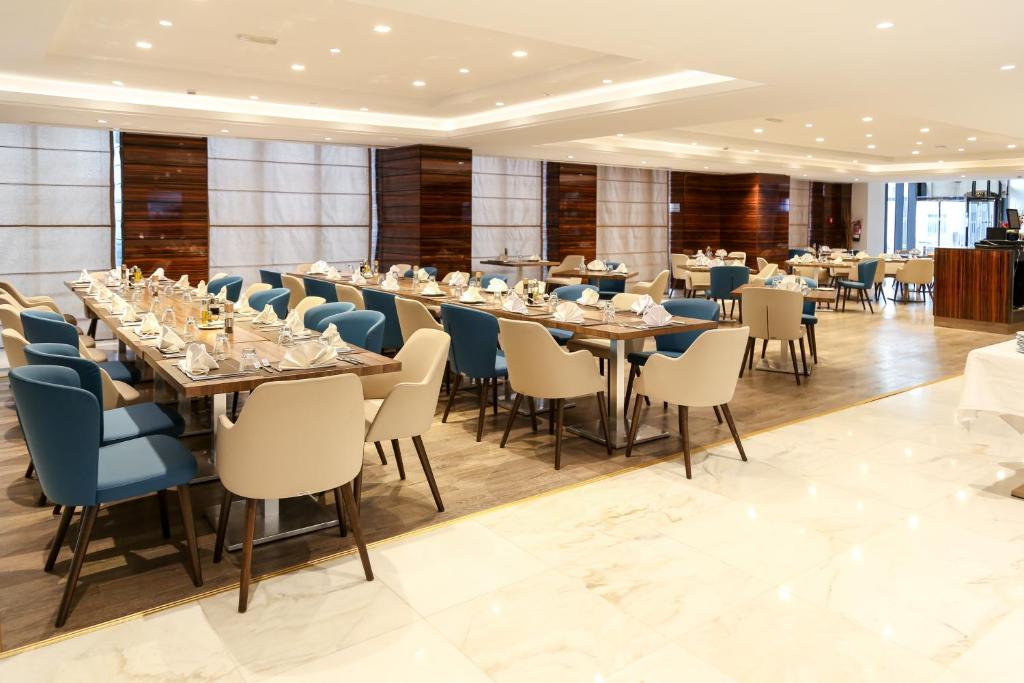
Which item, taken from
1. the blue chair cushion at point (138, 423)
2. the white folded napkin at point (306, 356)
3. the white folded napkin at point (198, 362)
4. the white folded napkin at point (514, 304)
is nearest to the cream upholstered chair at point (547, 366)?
the white folded napkin at point (514, 304)

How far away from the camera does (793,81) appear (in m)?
6.30

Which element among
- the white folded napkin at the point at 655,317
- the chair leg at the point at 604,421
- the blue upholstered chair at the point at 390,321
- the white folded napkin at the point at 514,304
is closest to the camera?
the chair leg at the point at 604,421

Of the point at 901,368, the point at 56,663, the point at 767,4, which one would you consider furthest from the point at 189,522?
the point at 901,368

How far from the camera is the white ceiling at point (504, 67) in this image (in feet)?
15.0

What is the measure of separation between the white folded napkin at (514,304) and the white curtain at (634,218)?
965 cm

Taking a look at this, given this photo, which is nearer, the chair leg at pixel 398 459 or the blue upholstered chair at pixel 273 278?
the chair leg at pixel 398 459

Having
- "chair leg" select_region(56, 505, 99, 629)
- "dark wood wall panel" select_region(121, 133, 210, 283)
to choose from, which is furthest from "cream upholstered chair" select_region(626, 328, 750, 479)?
"dark wood wall panel" select_region(121, 133, 210, 283)

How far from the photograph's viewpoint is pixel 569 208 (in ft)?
47.7

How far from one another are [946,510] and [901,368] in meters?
4.11

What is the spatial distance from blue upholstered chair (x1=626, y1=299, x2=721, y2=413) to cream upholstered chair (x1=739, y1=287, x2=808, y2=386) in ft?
3.90

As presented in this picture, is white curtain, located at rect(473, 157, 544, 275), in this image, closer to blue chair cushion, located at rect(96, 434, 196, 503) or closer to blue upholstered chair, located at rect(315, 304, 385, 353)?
blue upholstered chair, located at rect(315, 304, 385, 353)

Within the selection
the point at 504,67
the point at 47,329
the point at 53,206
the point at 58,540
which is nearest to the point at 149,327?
the point at 47,329

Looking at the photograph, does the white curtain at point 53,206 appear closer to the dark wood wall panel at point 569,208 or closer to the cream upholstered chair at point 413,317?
the cream upholstered chair at point 413,317

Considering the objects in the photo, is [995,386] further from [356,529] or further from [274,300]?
[274,300]
